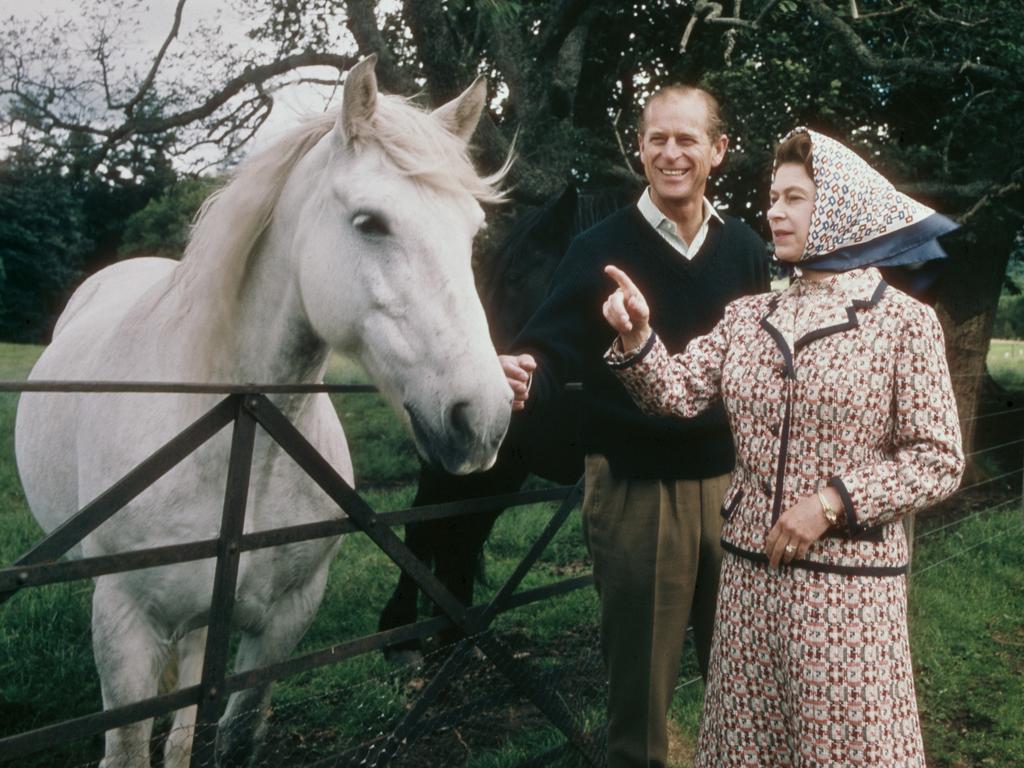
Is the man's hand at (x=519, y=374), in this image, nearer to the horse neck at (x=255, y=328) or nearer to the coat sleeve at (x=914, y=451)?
the horse neck at (x=255, y=328)

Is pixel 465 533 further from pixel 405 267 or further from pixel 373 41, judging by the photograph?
pixel 373 41

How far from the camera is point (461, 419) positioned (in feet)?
5.99

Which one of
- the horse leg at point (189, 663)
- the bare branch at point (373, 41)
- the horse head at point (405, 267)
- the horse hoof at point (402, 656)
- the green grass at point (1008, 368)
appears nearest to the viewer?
the horse head at point (405, 267)

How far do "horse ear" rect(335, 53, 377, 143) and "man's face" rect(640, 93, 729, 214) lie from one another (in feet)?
2.42

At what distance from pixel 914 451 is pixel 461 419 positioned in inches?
37.6

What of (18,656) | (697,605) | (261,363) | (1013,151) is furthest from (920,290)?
(1013,151)

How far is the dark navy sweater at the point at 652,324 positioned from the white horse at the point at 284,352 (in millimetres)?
374

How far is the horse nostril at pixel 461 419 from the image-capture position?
1810mm

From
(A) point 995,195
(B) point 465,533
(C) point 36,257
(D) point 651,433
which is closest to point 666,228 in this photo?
(D) point 651,433

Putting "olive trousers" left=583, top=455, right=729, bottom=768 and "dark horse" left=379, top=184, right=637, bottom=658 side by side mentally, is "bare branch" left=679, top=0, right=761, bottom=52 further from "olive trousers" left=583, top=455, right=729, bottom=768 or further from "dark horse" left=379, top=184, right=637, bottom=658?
"olive trousers" left=583, top=455, right=729, bottom=768

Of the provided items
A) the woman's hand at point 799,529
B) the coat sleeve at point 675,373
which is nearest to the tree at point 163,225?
the coat sleeve at point 675,373

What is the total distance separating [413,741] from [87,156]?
26.9 ft

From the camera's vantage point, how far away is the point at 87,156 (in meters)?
8.97

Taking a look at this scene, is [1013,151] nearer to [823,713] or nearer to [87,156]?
[823,713]
